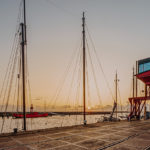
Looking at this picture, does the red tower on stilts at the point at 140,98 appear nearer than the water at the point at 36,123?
Yes

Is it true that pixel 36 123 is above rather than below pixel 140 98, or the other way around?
below

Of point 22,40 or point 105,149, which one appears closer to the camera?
point 105,149

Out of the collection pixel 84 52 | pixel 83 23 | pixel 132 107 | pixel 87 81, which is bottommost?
pixel 132 107

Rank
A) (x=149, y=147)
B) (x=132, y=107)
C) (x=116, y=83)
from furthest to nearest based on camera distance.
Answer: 1. (x=116, y=83)
2. (x=132, y=107)
3. (x=149, y=147)

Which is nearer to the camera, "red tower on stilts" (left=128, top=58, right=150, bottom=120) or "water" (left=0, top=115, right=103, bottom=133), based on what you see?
"red tower on stilts" (left=128, top=58, right=150, bottom=120)

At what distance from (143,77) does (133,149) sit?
73.2ft

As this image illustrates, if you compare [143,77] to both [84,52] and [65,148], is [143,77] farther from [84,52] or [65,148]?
[65,148]

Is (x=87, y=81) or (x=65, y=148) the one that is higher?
(x=87, y=81)

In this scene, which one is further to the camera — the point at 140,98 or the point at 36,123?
the point at 36,123

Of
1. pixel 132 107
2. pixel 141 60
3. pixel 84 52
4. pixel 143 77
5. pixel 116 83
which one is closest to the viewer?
pixel 84 52

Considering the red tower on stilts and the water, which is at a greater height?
the red tower on stilts

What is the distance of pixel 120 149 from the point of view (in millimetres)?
8578

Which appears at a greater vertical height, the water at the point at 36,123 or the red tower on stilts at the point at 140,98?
the red tower on stilts at the point at 140,98

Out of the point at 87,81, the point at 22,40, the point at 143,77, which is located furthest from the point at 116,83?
the point at 22,40
